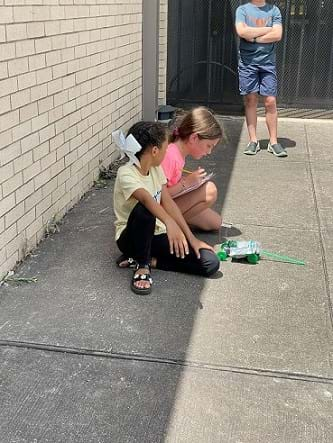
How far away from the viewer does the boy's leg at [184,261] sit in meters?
3.77

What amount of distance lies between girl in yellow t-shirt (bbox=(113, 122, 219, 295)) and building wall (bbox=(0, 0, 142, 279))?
0.61 meters

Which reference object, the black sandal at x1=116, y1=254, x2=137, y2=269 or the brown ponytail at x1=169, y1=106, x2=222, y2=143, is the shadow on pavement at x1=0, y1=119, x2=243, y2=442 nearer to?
the black sandal at x1=116, y1=254, x2=137, y2=269

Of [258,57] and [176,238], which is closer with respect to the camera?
[176,238]

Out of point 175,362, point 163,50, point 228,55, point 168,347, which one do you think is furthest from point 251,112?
point 175,362

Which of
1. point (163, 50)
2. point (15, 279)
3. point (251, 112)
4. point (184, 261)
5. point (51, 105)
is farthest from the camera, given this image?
point (163, 50)

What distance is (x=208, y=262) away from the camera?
3762 mm

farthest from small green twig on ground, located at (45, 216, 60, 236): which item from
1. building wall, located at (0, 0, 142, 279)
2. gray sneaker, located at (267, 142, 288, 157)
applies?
gray sneaker, located at (267, 142, 288, 157)

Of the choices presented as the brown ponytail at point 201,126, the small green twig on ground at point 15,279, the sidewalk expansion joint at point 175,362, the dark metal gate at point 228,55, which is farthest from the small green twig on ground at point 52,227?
the dark metal gate at point 228,55

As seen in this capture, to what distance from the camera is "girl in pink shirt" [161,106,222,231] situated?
13.0 feet

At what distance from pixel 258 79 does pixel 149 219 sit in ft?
11.7

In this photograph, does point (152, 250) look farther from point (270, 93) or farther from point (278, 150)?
point (270, 93)

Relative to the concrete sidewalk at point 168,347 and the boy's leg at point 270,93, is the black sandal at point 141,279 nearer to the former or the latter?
the concrete sidewalk at point 168,347

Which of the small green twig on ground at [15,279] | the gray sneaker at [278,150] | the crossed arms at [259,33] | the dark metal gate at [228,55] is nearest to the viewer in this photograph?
the small green twig on ground at [15,279]

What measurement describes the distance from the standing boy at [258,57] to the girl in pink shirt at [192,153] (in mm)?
2489
